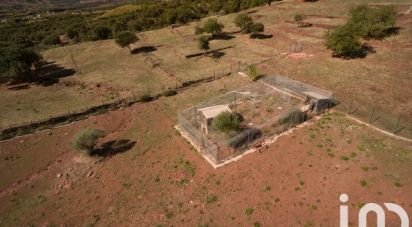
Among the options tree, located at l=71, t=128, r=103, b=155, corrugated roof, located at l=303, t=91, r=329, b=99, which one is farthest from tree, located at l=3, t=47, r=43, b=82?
corrugated roof, located at l=303, t=91, r=329, b=99

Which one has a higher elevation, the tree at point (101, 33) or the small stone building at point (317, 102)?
the tree at point (101, 33)

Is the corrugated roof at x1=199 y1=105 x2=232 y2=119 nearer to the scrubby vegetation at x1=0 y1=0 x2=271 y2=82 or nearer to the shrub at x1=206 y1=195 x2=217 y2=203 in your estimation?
the shrub at x1=206 y1=195 x2=217 y2=203

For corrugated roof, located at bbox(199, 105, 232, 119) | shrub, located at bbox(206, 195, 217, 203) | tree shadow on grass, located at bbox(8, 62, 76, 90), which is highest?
corrugated roof, located at bbox(199, 105, 232, 119)

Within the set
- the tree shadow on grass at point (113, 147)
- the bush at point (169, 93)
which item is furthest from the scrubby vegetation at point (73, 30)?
the tree shadow on grass at point (113, 147)

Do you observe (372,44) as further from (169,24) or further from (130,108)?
(169,24)

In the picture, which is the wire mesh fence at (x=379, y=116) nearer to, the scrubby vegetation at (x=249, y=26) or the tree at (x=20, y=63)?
the scrubby vegetation at (x=249, y=26)

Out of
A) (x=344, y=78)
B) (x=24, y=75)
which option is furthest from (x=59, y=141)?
(x=344, y=78)
